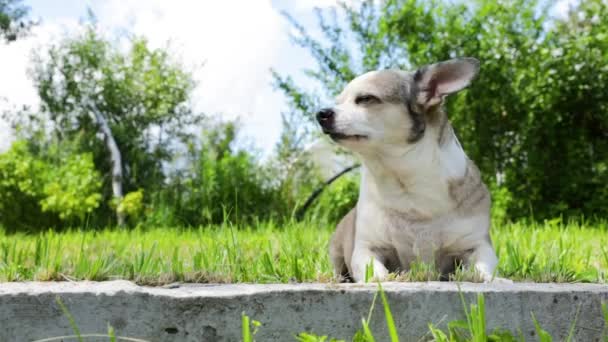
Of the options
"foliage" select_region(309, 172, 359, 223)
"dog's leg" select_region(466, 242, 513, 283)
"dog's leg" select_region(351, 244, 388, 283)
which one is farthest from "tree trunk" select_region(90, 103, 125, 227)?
"dog's leg" select_region(466, 242, 513, 283)

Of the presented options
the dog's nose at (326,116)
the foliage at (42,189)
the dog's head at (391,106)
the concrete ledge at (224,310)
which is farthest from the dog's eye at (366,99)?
the foliage at (42,189)

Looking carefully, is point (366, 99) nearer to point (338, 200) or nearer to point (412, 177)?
point (412, 177)

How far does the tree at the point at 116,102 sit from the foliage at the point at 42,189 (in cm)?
123

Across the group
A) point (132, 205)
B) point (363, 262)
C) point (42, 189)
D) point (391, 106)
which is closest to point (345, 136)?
point (391, 106)

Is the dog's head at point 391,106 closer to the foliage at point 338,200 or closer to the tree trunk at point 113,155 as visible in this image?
the foliage at point 338,200

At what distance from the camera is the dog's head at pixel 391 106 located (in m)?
2.98

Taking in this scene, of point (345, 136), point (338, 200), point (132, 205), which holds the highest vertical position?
point (345, 136)

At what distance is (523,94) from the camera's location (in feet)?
31.3

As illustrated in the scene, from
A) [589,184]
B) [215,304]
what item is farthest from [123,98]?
[215,304]

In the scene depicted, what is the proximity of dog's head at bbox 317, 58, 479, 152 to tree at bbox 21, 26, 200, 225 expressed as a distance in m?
11.2

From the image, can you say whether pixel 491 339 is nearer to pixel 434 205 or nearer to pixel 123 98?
pixel 434 205

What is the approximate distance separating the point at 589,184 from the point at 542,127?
3.32 ft

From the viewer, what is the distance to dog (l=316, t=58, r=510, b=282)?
9.80ft

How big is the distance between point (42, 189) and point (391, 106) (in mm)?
10924
